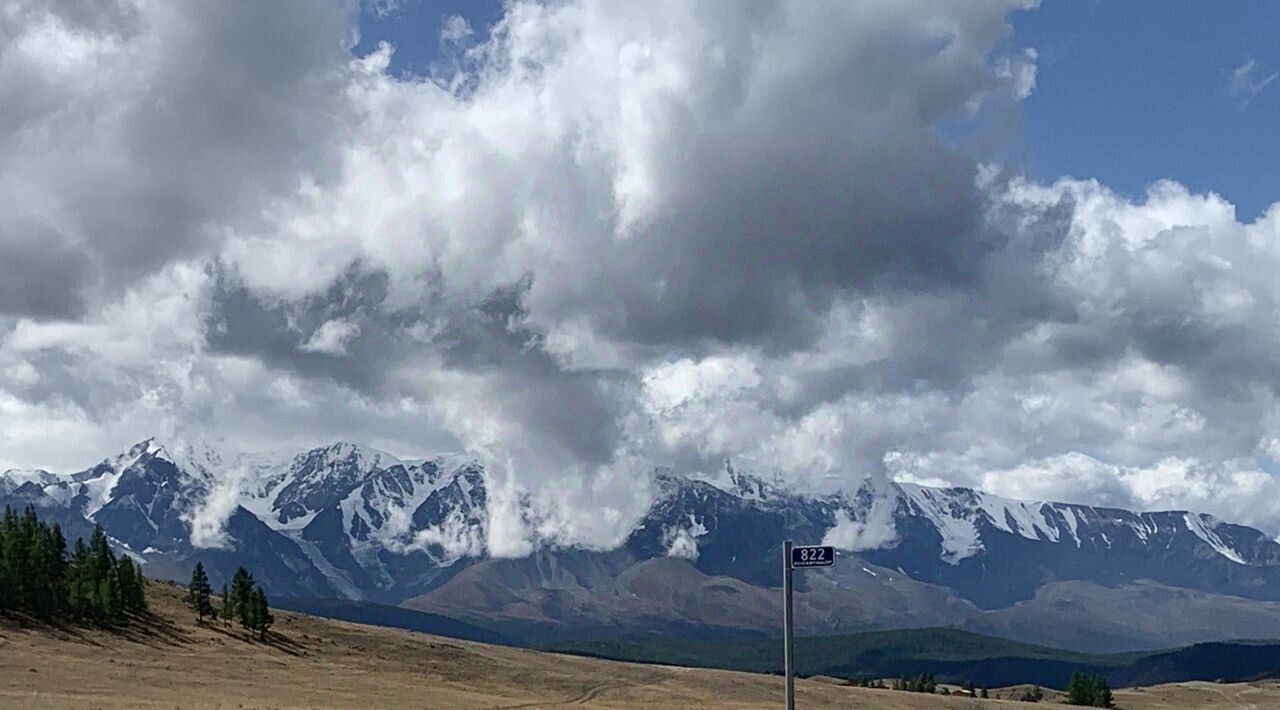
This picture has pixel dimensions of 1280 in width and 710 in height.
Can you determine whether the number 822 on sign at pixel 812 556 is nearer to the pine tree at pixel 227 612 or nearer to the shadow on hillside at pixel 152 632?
the shadow on hillside at pixel 152 632

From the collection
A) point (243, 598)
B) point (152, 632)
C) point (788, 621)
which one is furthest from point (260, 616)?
point (788, 621)

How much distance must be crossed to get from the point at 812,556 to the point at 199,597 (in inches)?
5610

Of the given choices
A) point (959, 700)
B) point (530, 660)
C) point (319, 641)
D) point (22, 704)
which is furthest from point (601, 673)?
point (22, 704)

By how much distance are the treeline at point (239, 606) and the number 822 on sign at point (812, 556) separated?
415 ft

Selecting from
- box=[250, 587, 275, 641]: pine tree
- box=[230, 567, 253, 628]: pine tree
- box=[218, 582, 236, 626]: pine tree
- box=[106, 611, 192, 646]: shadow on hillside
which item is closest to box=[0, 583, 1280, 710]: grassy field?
box=[106, 611, 192, 646]: shadow on hillside

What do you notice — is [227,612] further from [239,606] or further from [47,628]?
[47,628]

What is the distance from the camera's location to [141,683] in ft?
346

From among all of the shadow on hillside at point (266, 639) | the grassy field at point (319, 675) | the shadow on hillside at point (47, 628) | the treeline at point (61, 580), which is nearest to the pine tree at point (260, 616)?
the shadow on hillside at point (266, 639)

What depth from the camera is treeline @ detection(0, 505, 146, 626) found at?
5635 inches

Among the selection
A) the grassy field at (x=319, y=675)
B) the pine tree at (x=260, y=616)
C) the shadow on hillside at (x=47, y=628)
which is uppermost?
the pine tree at (x=260, y=616)

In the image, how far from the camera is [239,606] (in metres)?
167

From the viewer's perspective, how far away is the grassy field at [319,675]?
9838 centimetres

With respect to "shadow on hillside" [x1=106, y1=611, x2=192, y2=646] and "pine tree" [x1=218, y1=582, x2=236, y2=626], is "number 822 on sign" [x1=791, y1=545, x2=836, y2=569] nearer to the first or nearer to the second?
"shadow on hillside" [x1=106, y1=611, x2=192, y2=646]

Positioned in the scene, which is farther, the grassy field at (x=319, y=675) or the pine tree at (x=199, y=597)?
the pine tree at (x=199, y=597)
